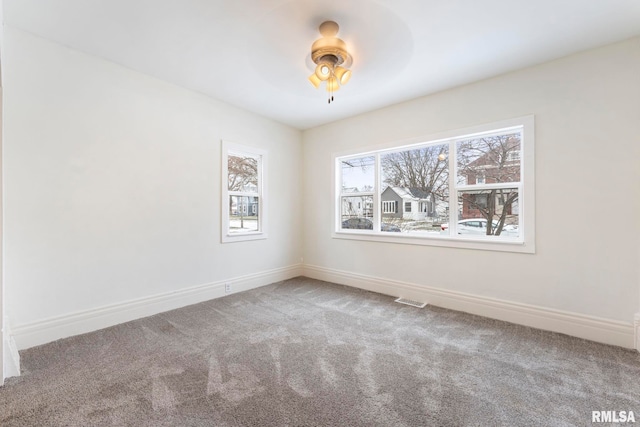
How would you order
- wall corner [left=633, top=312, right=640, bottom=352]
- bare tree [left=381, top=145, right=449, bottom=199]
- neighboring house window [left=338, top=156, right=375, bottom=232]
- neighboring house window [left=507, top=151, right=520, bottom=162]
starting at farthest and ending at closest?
1. neighboring house window [left=338, top=156, right=375, bottom=232]
2. bare tree [left=381, top=145, right=449, bottom=199]
3. neighboring house window [left=507, top=151, right=520, bottom=162]
4. wall corner [left=633, top=312, right=640, bottom=352]

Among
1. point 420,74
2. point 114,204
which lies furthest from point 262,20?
point 114,204

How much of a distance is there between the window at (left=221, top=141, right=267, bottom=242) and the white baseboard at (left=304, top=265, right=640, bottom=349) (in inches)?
Result: 70.1

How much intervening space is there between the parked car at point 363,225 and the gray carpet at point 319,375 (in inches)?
55.5

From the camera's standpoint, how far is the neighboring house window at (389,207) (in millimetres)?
4054

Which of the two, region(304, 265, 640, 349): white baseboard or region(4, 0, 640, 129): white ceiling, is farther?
region(304, 265, 640, 349): white baseboard

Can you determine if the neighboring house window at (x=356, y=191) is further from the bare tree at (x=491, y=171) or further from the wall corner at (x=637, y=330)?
the wall corner at (x=637, y=330)

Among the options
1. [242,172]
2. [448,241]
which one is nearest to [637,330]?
[448,241]

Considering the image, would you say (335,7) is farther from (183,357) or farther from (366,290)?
(366,290)

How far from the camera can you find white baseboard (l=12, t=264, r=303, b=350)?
93.7 inches

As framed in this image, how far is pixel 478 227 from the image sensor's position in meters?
3.28

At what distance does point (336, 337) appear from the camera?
2604 millimetres

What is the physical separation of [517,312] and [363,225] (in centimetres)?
221

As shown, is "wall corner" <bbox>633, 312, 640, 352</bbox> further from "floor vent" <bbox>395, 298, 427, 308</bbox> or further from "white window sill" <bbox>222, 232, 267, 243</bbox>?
"white window sill" <bbox>222, 232, 267, 243</bbox>

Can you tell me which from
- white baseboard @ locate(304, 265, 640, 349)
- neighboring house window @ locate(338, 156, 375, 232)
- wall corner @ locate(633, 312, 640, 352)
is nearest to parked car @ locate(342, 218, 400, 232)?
neighboring house window @ locate(338, 156, 375, 232)
